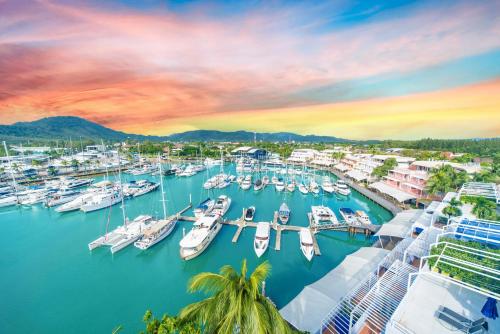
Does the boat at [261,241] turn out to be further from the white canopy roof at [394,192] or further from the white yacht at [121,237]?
the white canopy roof at [394,192]

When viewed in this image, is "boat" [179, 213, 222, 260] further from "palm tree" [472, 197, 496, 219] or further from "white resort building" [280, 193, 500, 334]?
"palm tree" [472, 197, 496, 219]

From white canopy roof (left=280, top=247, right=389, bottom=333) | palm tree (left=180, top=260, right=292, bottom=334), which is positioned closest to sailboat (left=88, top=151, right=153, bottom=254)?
white canopy roof (left=280, top=247, right=389, bottom=333)

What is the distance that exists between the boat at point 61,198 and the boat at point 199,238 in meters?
33.5

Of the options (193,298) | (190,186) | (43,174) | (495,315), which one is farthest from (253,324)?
(43,174)

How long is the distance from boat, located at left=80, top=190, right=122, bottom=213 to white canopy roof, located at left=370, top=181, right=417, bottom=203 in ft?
179

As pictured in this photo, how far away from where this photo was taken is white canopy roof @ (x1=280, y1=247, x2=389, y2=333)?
12.0 meters

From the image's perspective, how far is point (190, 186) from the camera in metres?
55.9

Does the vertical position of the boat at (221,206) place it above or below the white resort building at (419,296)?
below

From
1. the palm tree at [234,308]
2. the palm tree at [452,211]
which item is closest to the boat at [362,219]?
the palm tree at [452,211]

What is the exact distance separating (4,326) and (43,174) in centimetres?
6617

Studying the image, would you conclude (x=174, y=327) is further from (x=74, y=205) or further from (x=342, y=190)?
(x=342, y=190)

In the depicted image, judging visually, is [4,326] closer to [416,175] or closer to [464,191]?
[464,191]

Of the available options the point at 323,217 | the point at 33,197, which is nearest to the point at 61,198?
the point at 33,197

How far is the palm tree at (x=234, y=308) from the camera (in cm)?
469
